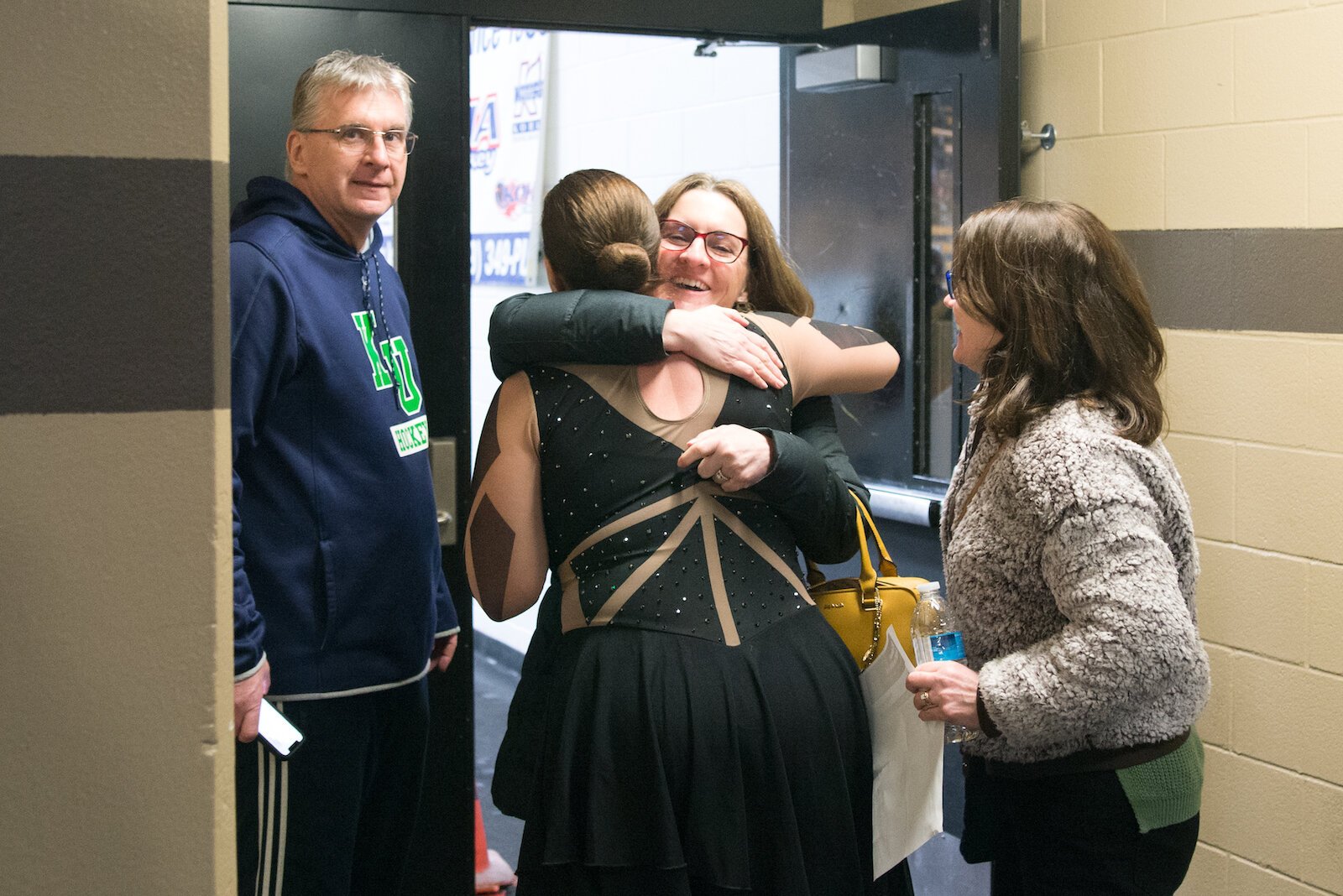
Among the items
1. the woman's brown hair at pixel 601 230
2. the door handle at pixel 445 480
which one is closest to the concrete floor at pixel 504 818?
the door handle at pixel 445 480

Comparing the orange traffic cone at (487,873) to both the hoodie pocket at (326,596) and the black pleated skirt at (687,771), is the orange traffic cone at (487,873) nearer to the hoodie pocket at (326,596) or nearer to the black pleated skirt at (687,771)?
the hoodie pocket at (326,596)

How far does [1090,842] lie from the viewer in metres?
1.63

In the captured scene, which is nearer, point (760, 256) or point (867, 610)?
point (867, 610)

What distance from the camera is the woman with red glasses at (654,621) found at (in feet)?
5.55

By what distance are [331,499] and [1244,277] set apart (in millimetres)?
1786

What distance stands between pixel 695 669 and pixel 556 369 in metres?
0.44

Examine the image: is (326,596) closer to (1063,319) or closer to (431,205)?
(431,205)

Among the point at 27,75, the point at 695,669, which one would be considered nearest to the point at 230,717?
the point at 27,75

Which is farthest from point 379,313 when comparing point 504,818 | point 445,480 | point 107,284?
point 504,818

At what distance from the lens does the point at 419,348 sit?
9.09 ft

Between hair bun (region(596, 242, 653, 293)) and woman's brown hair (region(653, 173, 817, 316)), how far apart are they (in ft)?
1.10

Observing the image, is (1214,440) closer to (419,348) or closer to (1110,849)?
(1110,849)

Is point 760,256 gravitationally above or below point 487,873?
above

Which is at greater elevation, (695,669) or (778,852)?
(695,669)
